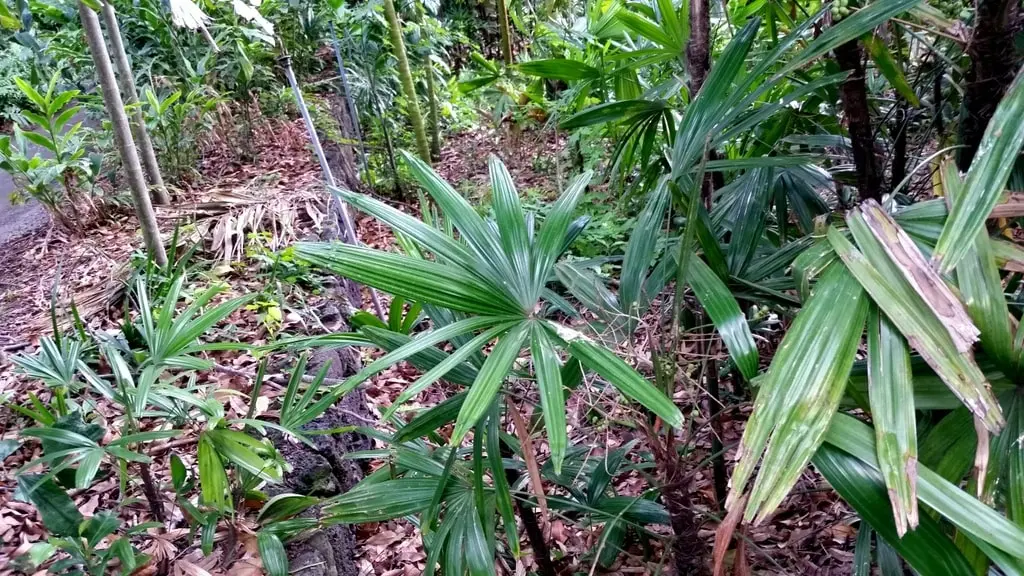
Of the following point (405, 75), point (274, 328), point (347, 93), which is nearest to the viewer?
point (274, 328)

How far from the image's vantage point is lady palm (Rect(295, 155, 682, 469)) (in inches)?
28.8

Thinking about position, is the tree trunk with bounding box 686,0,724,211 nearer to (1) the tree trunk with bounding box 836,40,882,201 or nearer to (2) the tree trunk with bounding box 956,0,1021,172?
(1) the tree trunk with bounding box 836,40,882,201

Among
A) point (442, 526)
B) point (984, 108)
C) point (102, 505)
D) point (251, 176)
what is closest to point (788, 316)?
point (984, 108)

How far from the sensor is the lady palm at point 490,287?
28.8 inches

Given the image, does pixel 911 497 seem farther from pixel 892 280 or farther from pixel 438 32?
pixel 438 32

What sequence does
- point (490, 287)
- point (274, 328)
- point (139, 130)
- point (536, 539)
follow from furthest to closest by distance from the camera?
point (139, 130) → point (274, 328) → point (536, 539) → point (490, 287)

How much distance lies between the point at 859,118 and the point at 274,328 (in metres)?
1.86

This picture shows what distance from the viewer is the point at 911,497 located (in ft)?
1.75

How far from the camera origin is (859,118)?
0.98m

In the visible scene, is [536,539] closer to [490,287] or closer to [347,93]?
[490,287]

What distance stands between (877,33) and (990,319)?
0.55 meters

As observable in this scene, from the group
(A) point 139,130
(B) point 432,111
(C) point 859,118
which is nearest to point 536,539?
(C) point 859,118

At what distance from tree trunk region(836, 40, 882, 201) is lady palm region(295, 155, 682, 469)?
18.0 inches

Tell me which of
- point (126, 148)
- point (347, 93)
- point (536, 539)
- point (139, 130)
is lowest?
point (536, 539)
